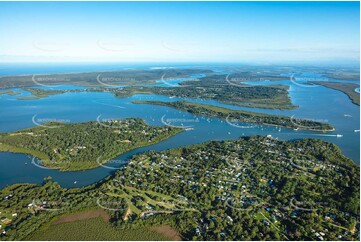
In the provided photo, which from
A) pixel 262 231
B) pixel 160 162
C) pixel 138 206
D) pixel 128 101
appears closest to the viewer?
pixel 262 231

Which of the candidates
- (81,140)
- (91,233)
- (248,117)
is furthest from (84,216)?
(248,117)

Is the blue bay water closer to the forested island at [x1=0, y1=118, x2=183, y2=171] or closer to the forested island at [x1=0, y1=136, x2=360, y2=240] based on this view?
the forested island at [x1=0, y1=118, x2=183, y2=171]

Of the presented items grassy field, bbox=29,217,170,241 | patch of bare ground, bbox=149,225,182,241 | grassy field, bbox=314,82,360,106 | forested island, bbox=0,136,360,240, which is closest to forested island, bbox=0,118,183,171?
forested island, bbox=0,136,360,240

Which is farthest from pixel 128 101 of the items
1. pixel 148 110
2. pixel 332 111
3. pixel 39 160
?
pixel 332 111

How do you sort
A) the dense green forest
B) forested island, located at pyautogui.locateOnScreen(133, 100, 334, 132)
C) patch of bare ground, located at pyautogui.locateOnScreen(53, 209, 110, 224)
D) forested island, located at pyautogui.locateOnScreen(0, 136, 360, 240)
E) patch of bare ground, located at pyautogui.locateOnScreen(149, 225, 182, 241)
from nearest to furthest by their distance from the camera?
patch of bare ground, located at pyautogui.locateOnScreen(149, 225, 182, 241) → forested island, located at pyautogui.locateOnScreen(0, 136, 360, 240) → patch of bare ground, located at pyautogui.locateOnScreen(53, 209, 110, 224) → forested island, located at pyautogui.locateOnScreen(133, 100, 334, 132) → the dense green forest

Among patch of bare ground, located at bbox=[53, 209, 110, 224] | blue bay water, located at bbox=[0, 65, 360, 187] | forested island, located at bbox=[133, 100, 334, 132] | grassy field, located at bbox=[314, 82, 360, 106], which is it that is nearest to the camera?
patch of bare ground, located at bbox=[53, 209, 110, 224]

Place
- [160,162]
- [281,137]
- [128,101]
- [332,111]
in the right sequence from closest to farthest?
[160,162], [281,137], [332,111], [128,101]

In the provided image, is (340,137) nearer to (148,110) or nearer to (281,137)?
(281,137)
